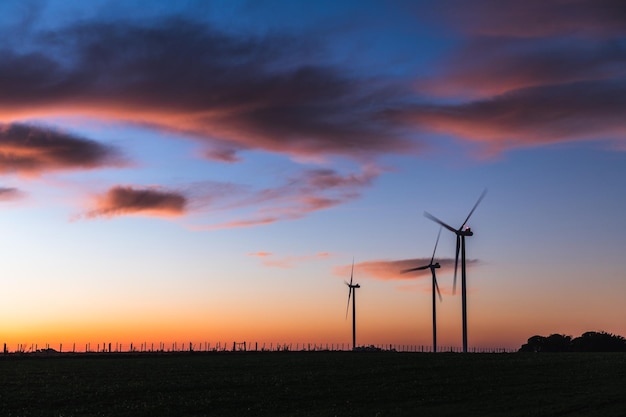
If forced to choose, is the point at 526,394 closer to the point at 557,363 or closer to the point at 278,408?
the point at 278,408

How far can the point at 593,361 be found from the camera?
10675cm

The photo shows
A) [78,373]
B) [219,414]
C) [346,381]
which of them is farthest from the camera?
[78,373]

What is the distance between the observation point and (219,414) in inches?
2468

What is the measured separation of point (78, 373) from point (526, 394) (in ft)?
184

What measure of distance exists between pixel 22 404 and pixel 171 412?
15.3m

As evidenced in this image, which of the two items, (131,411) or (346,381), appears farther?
(346,381)

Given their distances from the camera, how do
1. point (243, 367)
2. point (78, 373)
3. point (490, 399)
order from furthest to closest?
1. point (243, 367)
2. point (78, 373)
3. point (490, 399)

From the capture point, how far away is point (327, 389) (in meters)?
76.7

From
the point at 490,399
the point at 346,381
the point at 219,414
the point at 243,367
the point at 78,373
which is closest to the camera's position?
the point at 219,414

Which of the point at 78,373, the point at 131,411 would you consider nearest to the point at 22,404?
the point at 131,411

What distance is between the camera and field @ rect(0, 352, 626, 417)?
63.8 metres

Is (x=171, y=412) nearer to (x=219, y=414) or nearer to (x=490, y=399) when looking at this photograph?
(x=219, y=414)

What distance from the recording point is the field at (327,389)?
209 feet

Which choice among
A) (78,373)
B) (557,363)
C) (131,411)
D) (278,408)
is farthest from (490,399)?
(78,373)
